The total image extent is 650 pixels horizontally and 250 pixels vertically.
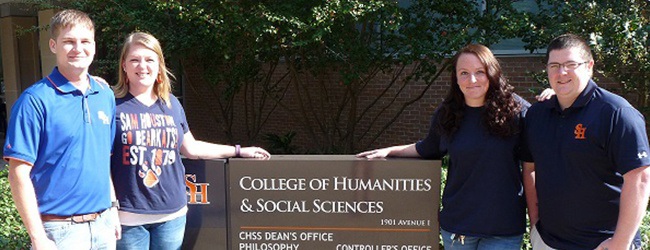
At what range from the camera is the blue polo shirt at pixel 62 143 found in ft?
7.40

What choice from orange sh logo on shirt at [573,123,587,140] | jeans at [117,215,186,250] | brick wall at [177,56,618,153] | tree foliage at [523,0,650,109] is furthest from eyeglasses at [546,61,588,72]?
brick wall at [177,56,618,153]

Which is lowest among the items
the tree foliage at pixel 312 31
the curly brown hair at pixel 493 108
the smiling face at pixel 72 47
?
the curly brown hair at pixel 493 108

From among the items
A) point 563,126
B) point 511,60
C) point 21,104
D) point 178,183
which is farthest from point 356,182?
point 511,60

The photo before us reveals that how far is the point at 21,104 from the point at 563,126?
7.30 ft

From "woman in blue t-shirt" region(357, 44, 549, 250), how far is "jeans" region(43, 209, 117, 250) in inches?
62.3

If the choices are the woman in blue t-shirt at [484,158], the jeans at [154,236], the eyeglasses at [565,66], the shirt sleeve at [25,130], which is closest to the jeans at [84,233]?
the jeans at [154,236]

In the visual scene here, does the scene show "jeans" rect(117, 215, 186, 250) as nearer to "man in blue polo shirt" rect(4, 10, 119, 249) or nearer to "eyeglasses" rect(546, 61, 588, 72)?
"man in blue polo shirt" rect(4, 10, 119, 249)

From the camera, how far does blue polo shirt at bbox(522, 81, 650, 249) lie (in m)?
2.27

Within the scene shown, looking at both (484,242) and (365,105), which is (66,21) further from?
(365,105)

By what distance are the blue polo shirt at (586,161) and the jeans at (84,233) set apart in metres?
1.94

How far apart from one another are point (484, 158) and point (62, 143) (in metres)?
1.82

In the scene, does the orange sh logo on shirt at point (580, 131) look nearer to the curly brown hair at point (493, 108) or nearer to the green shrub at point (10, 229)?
the curly brown hair at point (493, 108)

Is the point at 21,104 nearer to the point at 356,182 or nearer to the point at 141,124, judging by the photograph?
the point at 141,124

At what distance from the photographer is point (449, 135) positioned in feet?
9.00
